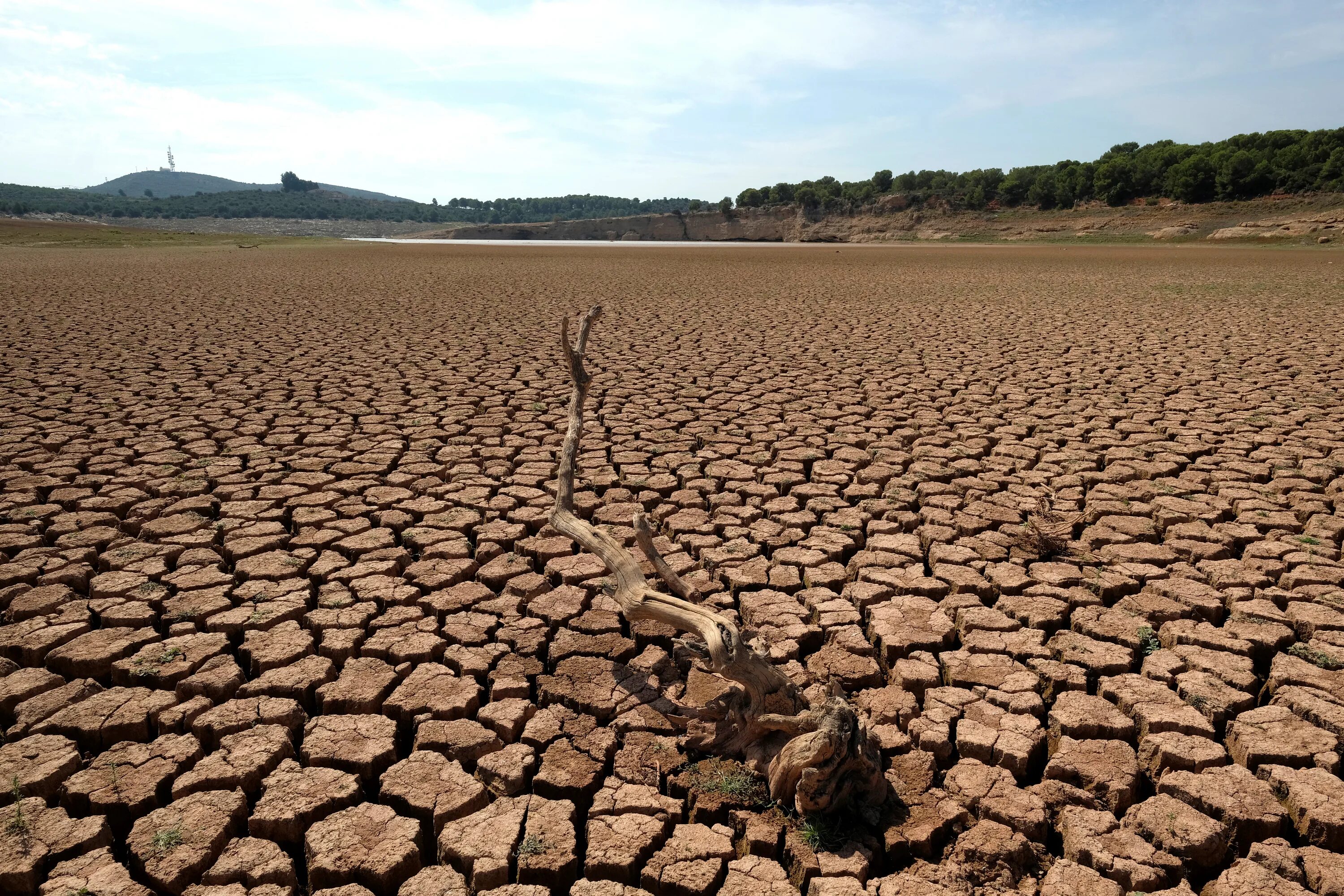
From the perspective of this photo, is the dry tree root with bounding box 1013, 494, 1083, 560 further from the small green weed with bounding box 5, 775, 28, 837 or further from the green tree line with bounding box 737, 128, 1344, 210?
the green tree line with bounding box 737, 128, 1344, 210

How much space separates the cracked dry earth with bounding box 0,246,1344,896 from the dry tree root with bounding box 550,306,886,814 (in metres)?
0.08

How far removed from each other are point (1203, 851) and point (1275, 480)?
331 cm

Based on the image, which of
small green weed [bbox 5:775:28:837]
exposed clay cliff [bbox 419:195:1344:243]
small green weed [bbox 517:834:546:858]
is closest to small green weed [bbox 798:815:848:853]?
small green weed [bbox 517:834:546:858]

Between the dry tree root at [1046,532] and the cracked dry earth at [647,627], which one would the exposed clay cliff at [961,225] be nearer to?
the cracked dry earth at [647,627]

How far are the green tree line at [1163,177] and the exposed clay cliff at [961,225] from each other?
1.17 m

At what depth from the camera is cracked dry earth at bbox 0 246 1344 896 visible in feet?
6.36

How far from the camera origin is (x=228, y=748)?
2.25 meters

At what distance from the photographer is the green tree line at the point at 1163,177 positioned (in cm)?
4028

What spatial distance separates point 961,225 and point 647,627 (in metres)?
56.4

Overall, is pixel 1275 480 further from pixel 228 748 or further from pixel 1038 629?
pixel 228 748

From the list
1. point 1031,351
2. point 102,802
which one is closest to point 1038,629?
point 102,802

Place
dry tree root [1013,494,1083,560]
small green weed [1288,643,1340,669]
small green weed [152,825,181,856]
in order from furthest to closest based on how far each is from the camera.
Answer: dry tree root [1013,494,1083,560]
small green weed [1288,643,1340,669]
small green weed [152,825,181,856]

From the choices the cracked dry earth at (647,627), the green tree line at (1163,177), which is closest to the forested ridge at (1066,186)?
the green tree line at (1163,177)

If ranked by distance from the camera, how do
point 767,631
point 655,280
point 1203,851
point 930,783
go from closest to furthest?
point 1203,851
point 930,783
point 767,631
point 655,280
